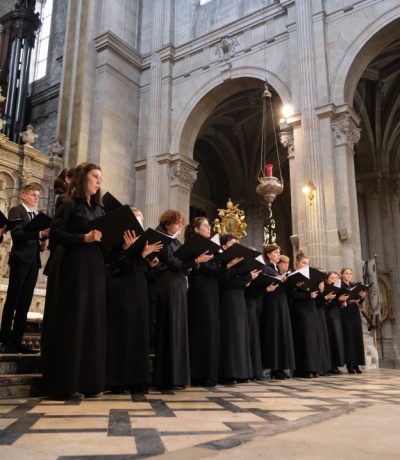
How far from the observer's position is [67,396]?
2965 millimetres

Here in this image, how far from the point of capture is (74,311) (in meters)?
3.10

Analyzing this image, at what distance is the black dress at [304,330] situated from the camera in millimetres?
5609

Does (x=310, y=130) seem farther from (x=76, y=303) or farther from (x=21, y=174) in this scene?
(x=76, y=303)

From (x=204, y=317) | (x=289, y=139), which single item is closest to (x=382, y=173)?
(x=289, y=139)

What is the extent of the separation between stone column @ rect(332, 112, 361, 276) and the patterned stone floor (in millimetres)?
6111

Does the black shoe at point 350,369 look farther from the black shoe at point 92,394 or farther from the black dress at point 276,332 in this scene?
the black shoe at point 92,394

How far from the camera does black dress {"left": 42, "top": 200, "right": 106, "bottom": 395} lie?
299 centimetres

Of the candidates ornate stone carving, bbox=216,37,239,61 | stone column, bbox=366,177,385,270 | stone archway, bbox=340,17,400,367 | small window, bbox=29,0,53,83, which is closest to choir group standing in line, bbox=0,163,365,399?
ornate stone carving, bbox=216,37,239,61

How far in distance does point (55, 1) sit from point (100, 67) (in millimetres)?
6024

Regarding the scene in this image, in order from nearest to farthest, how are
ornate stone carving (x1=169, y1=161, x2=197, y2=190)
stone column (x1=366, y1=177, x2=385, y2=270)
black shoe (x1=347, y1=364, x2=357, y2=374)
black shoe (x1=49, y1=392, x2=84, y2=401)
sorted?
black shoe (x1=49, y1=392, x2=84, y2=401) < black shoe (x1=347, y1=364, x2=357, y2=374) < ornate stone carving (x1=169, y1=161, x2=197, y2=190) < stone column (x1=366, y1=177, x2=385, y2=270)

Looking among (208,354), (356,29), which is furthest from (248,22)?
(208,354)

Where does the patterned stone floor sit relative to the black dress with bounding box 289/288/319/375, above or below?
below

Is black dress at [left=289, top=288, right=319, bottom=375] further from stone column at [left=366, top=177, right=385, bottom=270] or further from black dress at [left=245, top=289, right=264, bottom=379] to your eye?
stone column at [left=366, top=177, right=385, bottom=270]

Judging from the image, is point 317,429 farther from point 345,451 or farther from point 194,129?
point 194,129
